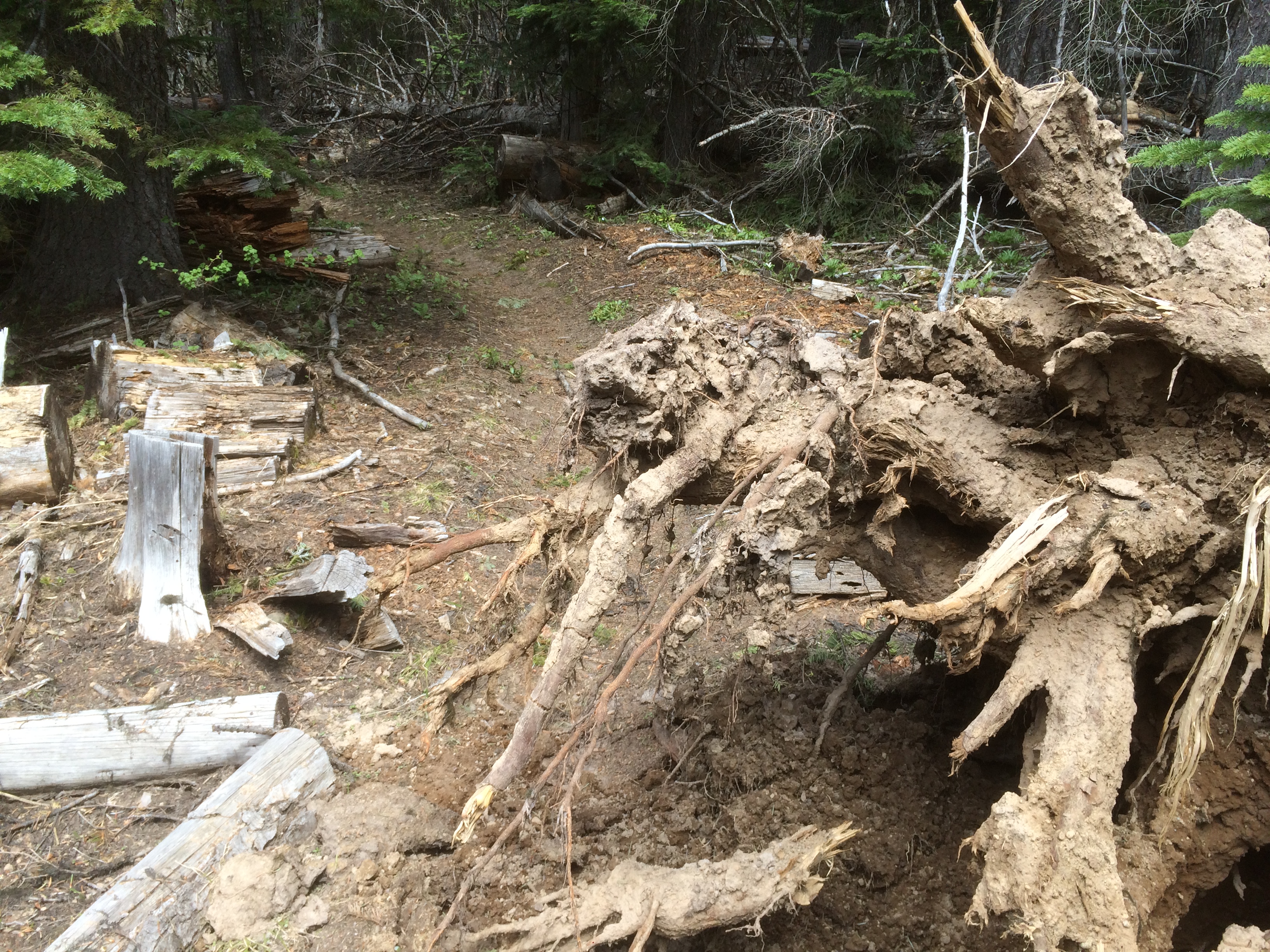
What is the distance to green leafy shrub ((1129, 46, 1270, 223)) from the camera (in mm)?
4410

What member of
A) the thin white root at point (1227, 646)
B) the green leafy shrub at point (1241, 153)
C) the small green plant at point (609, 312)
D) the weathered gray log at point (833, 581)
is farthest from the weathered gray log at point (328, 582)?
the small green plant at point (609, 312)

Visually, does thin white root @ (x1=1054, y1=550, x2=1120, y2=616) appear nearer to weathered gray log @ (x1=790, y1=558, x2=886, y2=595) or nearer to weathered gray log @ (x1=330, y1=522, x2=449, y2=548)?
weathered gray log @ (x1=790, y1=558, x2=886, y2=595)

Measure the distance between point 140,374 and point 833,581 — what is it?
195 inches

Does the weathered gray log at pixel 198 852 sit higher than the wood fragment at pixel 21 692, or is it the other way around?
the weathered gray log at pixel 198 852

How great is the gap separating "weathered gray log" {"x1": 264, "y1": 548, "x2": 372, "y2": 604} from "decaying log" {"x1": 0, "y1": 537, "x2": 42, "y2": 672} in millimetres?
1148

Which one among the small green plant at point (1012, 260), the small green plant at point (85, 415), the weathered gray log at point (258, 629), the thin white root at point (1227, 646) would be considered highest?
the thin white root at point (1227, 646)

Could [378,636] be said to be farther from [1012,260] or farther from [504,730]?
[1012,260]

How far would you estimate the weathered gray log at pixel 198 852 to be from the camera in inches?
108

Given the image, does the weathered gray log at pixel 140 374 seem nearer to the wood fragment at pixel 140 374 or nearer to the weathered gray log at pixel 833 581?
the wood fragment at pixel 140 374

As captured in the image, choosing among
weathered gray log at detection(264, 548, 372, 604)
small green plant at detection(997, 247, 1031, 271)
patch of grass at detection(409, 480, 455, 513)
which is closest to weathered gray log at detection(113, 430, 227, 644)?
weathered gray log at detection(264, 548, 372, 604)

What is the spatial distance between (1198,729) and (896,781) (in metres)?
1.33

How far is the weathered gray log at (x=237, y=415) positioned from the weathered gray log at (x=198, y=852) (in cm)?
271

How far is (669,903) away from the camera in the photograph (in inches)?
99.0

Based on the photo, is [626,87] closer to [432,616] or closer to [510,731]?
[432,616]
